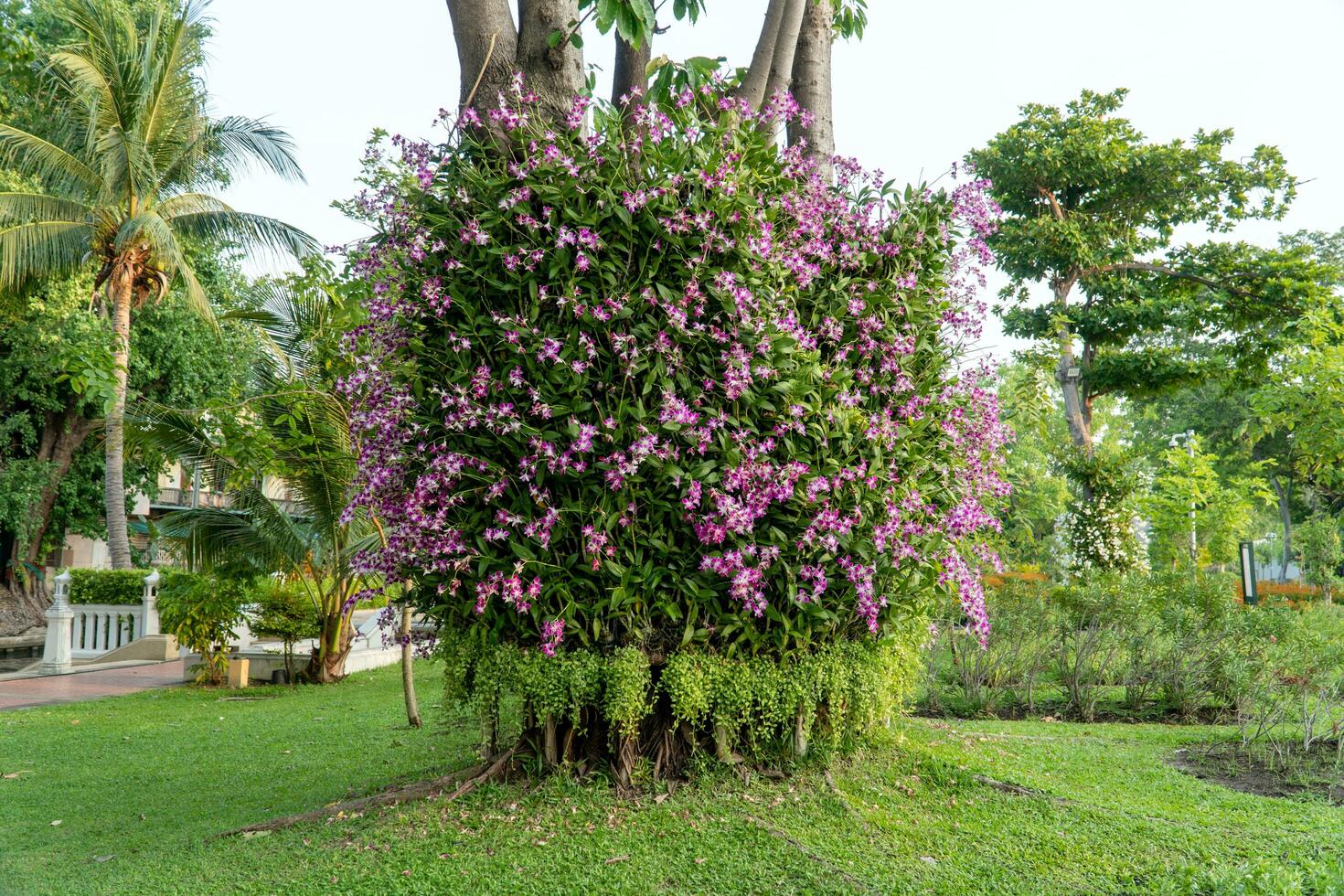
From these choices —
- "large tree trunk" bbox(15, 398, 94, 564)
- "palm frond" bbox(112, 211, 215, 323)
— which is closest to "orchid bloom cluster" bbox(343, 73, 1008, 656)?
"palm frond" bbox(112, 211, 215, 323)

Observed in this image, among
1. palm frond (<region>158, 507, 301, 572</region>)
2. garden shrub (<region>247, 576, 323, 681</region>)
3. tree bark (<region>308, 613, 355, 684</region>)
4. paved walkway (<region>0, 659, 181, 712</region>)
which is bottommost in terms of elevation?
paved walkway (<region>0, 659, 181, 712</region>)

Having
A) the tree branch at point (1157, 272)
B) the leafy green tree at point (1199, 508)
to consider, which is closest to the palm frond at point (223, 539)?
the tree branch at point (1157, 272)

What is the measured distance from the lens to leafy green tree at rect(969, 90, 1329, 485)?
1803 centimetres

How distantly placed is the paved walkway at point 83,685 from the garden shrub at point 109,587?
315cm

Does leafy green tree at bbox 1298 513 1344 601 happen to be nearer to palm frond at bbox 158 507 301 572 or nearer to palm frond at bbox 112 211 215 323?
palm frond at bbox 158 507 301 572

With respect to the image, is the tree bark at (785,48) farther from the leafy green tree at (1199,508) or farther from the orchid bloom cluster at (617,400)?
the leafy green tree at (1199,508)

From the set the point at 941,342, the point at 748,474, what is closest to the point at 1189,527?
the point at 941,342

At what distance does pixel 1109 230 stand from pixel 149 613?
783 inches

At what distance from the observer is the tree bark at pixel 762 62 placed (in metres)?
5.20

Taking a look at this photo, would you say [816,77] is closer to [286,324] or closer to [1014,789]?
[1014,789]

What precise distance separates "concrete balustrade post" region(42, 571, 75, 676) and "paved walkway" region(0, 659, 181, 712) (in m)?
0.26

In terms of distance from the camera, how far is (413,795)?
4.48 metres

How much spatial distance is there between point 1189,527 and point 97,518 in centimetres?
2523

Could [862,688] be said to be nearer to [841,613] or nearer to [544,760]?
[841,613]
